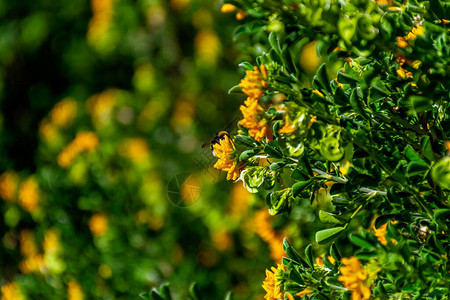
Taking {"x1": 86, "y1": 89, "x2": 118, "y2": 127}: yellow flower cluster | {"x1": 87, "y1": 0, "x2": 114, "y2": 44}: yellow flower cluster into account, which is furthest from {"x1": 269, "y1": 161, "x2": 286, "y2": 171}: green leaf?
{"x1": 87, "y1": 0, "x2": 114, "y2": 44}: yellow flower cluster

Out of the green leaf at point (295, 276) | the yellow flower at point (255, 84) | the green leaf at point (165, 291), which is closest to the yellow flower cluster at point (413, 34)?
the yellow flower at point (255, 84)

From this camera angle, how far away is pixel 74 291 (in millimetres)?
1785

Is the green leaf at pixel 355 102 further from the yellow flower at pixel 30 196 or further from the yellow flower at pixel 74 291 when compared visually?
the yellow flower at pixel 30 196

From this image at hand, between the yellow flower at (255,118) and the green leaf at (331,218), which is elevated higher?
the yellow flower at (255,118)

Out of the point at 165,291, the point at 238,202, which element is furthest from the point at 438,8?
the point at 238,202

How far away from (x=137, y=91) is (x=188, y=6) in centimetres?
77

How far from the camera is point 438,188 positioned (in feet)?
2.32

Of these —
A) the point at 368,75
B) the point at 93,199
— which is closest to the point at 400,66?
the point at 368,75

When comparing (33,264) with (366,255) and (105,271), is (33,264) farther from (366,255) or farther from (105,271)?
(366,255)

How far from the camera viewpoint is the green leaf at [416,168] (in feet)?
2.07

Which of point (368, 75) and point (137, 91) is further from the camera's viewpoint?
point (137, 91)

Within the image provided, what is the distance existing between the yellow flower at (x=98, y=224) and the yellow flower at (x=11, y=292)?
13.4 inches

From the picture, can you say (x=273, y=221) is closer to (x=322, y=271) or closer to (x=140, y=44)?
(x=322, y=271)

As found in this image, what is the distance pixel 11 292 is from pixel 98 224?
0.42m
